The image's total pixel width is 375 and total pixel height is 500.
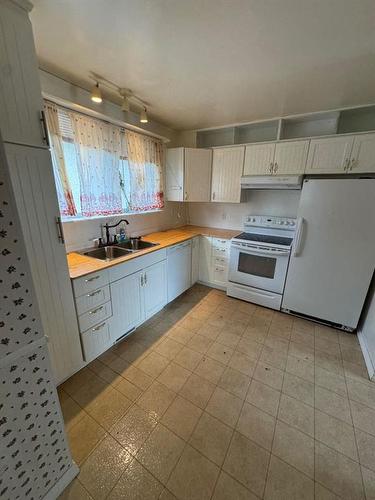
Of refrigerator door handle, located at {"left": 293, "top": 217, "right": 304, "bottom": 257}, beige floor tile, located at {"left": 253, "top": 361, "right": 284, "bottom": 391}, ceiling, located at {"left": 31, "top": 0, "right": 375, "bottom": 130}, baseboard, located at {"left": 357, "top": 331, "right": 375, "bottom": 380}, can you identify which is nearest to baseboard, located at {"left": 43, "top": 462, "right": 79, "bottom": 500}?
beige floor tile, located at {"left": 253, "top": 361, "right": 284, "bottom": 391}

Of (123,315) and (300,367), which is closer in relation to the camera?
(300,367)

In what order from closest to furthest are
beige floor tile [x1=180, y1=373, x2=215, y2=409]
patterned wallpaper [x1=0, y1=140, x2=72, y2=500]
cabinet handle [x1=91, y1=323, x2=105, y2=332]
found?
patterned wallpaper [x1=0, y1=140, x2=72, y2=500]
beige floor tile [x1=180, y1=373, x2=215, y2=409]
cabinet handle [x1=91, y1=323, x2=105, y2=332]

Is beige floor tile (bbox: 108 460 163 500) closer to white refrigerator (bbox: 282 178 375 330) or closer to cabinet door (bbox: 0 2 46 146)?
cabinet door (bbox: 0 2 46 146)

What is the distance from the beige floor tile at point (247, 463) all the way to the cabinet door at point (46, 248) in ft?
4.57

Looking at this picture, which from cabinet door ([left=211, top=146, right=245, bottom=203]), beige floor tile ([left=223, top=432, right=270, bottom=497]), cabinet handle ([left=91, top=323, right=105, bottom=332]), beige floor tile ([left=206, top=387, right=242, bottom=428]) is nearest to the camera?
beige floor tile ([left=223, top=432, right=270, bottom=497])

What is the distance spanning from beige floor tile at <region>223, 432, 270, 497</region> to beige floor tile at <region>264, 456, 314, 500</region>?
0.04m

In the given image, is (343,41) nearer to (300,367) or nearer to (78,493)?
(300,367)

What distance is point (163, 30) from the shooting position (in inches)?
49.1

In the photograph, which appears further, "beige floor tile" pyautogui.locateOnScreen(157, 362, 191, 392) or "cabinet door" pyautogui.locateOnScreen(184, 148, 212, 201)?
"cabinet door" pyautogui.locateOnScreen(184, 148, 212, 201)

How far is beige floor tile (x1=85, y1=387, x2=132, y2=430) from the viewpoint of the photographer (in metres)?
1.48

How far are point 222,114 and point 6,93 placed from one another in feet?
7.37

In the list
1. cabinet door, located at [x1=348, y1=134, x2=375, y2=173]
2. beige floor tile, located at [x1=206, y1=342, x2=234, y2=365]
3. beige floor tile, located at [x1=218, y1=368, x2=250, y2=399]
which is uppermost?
cabinet door, located at [x1=348, y1=134, x2=375, y2=173]

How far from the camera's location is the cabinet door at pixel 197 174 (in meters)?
3.07

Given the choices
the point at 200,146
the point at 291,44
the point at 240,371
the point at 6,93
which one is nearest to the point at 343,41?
the point at 291,44
